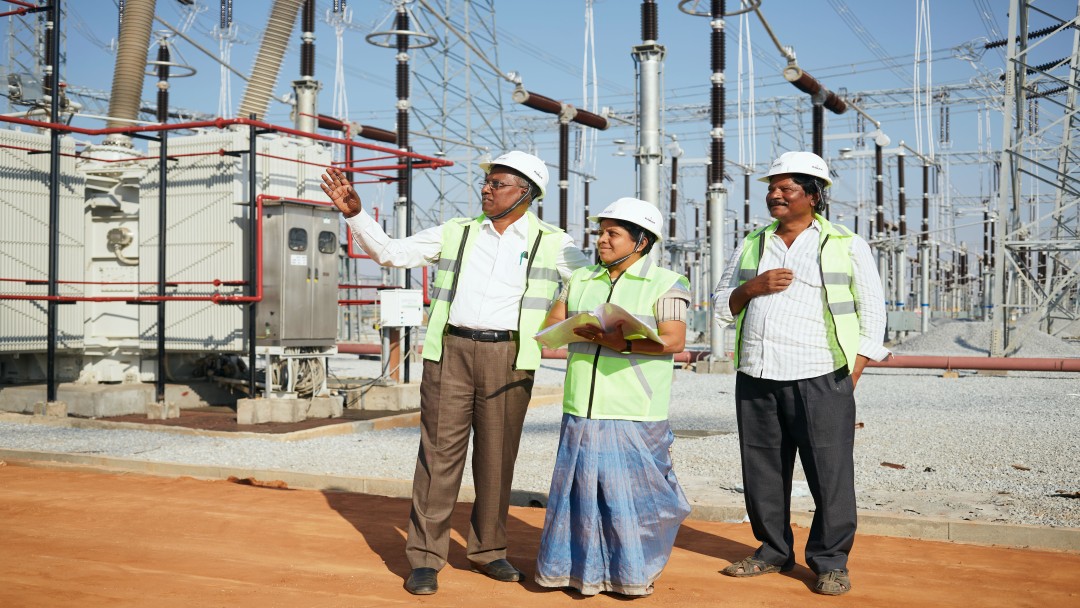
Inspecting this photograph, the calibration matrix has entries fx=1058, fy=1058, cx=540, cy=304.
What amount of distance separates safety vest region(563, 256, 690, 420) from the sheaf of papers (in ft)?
0.36

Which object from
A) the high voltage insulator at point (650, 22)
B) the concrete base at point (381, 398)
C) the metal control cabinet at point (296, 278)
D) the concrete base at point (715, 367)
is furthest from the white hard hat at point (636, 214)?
the concrete base at point (715, 367)

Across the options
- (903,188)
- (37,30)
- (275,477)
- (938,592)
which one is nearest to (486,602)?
(938,592)

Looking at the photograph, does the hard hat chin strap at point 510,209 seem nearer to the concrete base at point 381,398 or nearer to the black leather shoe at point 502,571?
the black leather shoe at point 502,571

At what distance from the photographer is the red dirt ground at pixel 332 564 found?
515 cm

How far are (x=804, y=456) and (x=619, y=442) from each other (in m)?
1.09

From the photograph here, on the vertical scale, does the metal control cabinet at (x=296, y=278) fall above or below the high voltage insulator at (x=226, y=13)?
below

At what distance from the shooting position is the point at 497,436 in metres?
5.55

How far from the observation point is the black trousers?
5.34 meters

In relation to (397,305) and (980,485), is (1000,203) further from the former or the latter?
(980,485)

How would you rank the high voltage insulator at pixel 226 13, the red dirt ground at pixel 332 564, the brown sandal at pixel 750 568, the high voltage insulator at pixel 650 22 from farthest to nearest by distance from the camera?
A: the high voltage insulator at pixel 226 13 < the high voltage insulator at pixel 650 22 < the brown sandal at pixel 750 568 < the red dirt ground at pixel 332 564

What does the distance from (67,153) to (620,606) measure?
491 inches

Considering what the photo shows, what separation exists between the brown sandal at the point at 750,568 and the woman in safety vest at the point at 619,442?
61cm

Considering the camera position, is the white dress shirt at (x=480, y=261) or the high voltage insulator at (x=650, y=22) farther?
the high voltage insulator at (x=650, y=22)

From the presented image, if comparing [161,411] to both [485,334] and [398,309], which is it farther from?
[485,334]
